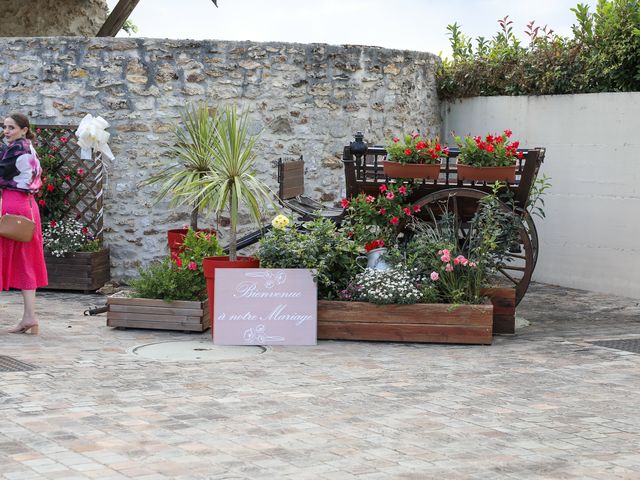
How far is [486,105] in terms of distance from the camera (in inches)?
459

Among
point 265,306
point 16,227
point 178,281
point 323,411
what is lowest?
point 323,411

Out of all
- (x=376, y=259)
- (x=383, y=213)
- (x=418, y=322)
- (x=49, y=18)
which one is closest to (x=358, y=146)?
(x=383, y=213)

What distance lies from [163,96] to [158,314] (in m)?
3.10

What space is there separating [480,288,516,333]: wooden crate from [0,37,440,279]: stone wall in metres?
3.18

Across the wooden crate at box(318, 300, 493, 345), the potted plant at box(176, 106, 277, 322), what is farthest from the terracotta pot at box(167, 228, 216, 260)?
the wooden crate at box(318, 300, 493, 345)

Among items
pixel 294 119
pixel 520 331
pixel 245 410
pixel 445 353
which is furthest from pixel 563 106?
pixel 245 410

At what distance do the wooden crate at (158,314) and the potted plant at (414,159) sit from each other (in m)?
1.77

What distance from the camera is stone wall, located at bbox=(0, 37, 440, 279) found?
1010 centimetres

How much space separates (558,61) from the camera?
35.0ft

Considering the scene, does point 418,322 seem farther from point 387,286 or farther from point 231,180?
point 231,180

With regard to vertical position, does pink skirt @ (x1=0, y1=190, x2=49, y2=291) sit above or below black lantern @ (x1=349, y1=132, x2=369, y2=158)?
below

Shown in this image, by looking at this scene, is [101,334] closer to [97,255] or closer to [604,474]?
[97,255]

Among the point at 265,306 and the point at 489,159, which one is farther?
the point at 489,159

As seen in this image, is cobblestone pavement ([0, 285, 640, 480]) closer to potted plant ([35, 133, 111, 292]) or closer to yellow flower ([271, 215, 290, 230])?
yellow flower ([271, 215, 290, 230])
